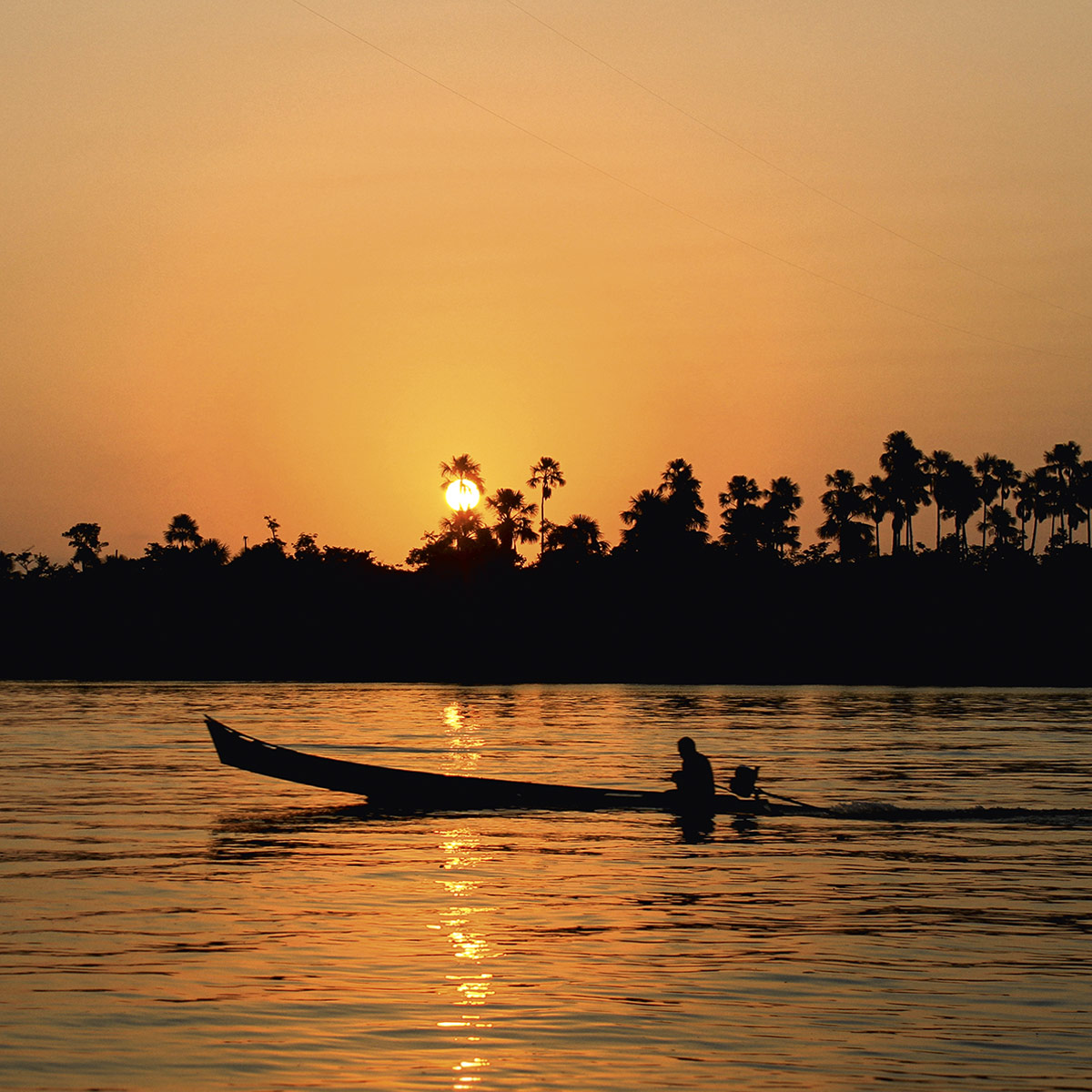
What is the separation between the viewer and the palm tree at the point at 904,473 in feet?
438

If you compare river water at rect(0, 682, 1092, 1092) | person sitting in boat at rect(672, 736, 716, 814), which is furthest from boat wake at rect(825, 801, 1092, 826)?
person sitting in boat at rect(672, 736, 716, 814)

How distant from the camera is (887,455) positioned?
440 feet

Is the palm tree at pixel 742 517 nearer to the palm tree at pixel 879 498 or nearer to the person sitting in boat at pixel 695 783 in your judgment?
the palm tree at pixel 879 498

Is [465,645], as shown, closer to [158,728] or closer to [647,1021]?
[158,728]

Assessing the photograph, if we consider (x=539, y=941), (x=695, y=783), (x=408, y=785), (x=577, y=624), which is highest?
(x=577, y=624)

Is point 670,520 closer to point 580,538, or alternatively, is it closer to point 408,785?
point 580,538

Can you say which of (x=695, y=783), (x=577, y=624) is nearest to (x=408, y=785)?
(x=695, y=783)

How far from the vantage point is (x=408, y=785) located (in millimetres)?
29234

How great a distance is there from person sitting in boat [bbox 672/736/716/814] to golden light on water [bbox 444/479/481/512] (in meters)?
111

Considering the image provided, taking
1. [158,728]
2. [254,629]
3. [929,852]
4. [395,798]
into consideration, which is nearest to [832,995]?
[929,852]

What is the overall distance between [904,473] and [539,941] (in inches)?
4802

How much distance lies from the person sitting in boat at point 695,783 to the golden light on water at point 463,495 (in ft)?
364

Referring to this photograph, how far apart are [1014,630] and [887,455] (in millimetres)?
29011

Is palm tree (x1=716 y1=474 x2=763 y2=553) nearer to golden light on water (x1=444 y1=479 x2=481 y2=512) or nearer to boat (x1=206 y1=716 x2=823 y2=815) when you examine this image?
golden light on water (x1=444 y1=479 x2=481 y2=512)
